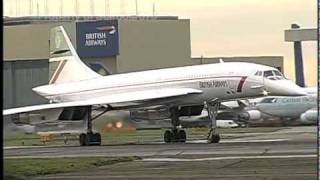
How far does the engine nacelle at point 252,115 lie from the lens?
77.6 m

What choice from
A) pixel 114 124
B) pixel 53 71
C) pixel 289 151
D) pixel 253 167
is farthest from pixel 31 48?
pixel 253 167

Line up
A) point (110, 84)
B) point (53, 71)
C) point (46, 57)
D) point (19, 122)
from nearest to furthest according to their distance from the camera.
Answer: point (19, 122) → point (110, 84) → point (53, 71) → point (46, 57)

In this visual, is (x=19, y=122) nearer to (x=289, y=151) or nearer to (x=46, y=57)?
(x=289, y=151)

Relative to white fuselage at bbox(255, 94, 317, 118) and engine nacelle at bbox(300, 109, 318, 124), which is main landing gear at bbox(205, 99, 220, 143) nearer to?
engine nacelle at bbox(300, 109, 318, 124)

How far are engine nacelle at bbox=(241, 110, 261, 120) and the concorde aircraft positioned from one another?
34.9m

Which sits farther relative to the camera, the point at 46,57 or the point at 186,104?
the point at 46,57

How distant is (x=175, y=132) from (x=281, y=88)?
5941mm

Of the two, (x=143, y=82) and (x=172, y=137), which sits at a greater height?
(x=143, y=82)

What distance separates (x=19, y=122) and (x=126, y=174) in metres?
19.6

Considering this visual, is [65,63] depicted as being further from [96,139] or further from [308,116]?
[308,116]

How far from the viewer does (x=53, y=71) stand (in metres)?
48.3

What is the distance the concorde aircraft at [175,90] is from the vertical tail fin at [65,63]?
5.97 ft

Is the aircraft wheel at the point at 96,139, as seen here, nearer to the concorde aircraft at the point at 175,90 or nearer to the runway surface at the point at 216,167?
the concorde aircraft at the point at 175,90

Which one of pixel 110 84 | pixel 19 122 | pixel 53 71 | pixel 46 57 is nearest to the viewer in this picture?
pixel 19 122
